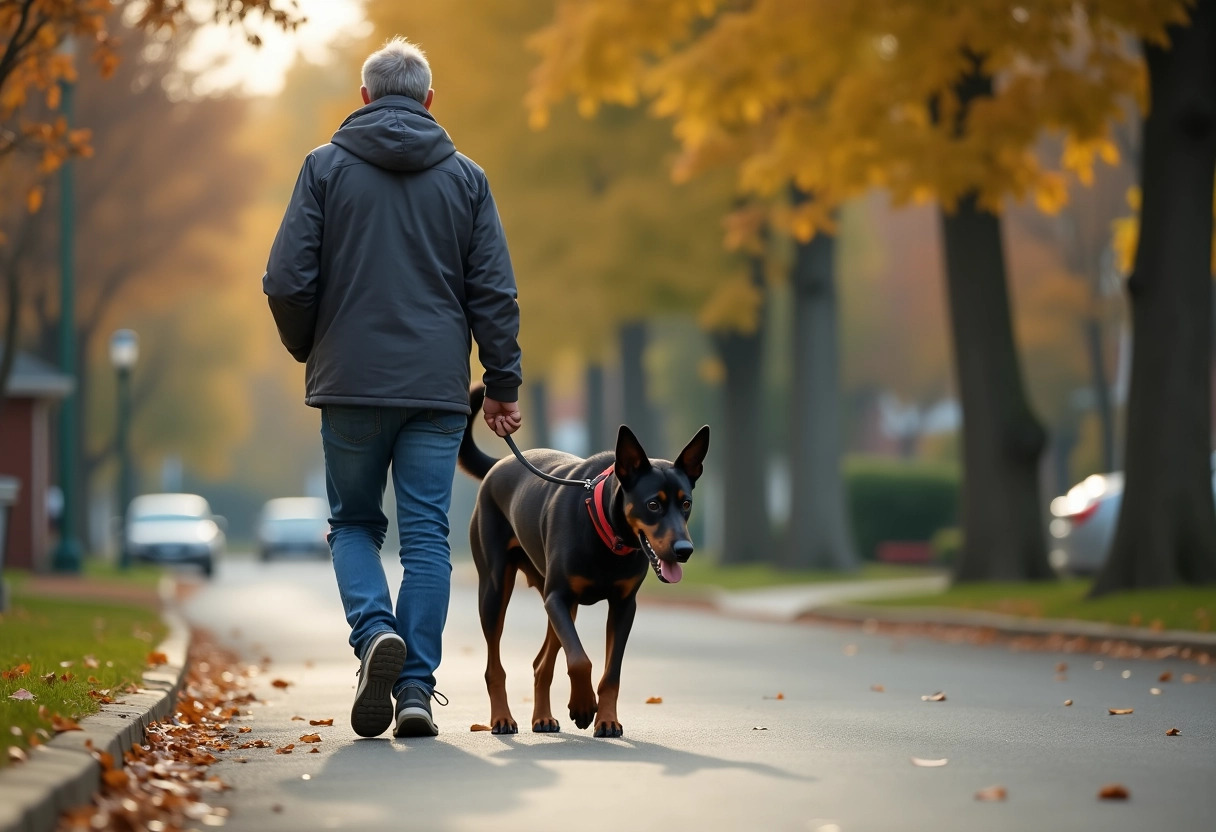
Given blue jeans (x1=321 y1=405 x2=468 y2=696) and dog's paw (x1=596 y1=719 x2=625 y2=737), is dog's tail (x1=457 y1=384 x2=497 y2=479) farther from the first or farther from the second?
dog's paw (x1=596 y1=719 x2=625 y2=737)

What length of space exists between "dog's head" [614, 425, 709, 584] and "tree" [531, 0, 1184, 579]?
845 cm

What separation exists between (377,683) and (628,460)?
46.2 inches

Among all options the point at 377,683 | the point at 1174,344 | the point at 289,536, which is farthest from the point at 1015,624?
the point at 289,536

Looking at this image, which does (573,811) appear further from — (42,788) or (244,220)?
(244,220)

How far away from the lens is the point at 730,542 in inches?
1152

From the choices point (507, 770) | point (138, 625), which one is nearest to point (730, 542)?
point (138, 625)

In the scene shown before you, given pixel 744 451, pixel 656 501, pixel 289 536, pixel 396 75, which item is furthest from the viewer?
pixel 289 536

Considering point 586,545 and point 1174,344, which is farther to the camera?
point 1174,344

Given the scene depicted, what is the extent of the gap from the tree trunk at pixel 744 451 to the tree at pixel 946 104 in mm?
9069

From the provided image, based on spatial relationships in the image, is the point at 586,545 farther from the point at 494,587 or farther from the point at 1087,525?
the point at 1087,525

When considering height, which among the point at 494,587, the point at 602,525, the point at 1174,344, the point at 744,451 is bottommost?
the point at 494,587

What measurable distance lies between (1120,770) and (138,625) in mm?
9590

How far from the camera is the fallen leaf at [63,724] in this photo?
6117mm

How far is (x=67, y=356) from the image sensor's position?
25.7 m
